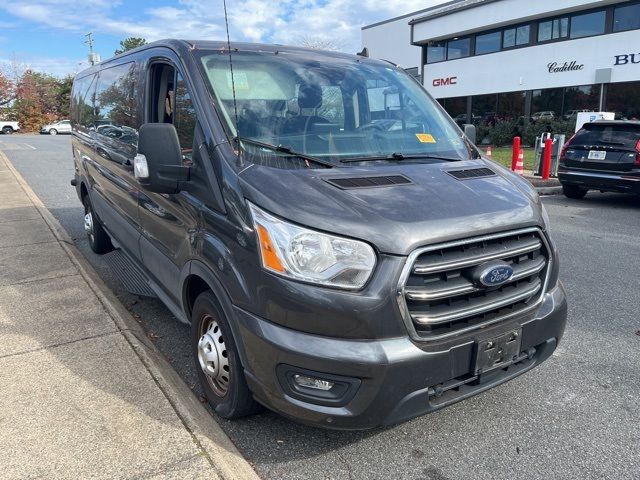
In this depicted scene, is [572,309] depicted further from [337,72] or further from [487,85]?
[487,85]

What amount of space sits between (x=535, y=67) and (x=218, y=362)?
92.5 ft

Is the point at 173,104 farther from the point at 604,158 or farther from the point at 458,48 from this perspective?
the point at 458,48

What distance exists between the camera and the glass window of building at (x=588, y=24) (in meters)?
23.8

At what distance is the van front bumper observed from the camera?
225cm

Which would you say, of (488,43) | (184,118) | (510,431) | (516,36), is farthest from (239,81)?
(488,43)

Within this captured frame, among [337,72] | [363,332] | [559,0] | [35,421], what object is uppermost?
[559,0]

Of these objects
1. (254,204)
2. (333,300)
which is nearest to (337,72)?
(254,204)

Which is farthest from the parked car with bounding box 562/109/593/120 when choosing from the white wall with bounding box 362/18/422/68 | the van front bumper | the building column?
the van front bumper

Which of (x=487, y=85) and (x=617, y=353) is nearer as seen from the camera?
(x=617, y=353)

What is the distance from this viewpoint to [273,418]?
117 inches

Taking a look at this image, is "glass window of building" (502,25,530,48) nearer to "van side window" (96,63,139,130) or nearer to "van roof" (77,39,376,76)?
"van side window" (96,63,139,130)

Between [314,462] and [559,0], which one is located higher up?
[559,0]

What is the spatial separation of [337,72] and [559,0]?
2571 centimetres

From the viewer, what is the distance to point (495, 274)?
246 centimetres
